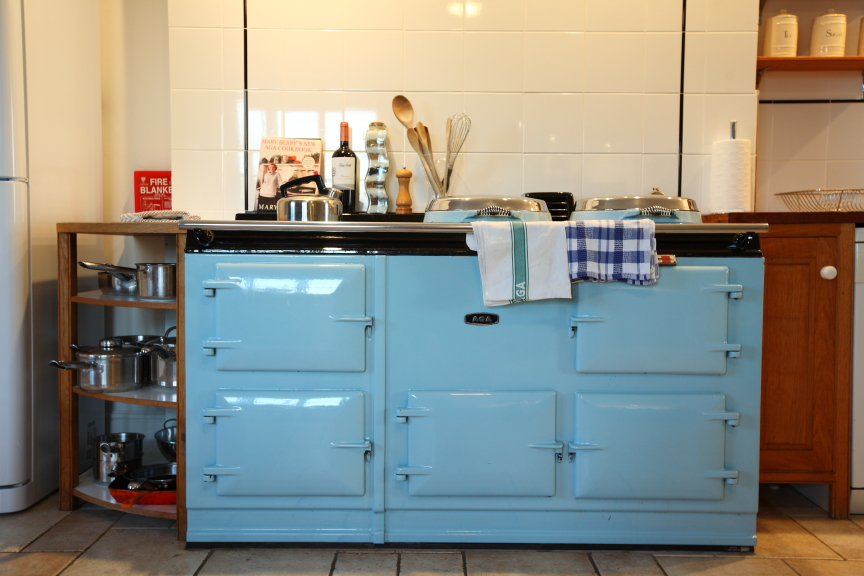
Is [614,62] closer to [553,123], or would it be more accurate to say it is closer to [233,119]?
[553,123]

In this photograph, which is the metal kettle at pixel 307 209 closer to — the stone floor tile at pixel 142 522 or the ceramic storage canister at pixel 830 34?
the stone floor tile at pixel 142 522

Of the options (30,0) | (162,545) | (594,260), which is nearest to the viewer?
(594,260)

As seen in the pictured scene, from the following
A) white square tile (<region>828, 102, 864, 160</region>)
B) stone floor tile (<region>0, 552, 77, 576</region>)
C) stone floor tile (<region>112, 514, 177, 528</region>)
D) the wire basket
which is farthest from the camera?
white square tile (<region>828, 102, 864, 160</region>)

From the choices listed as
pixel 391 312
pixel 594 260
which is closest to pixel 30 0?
pixel 391 312

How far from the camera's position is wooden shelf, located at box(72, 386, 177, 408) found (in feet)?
5.92

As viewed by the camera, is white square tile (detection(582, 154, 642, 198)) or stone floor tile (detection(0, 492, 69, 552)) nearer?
stone floor tile (detection(0, 492, 69, 552))

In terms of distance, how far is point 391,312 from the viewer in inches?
66.1

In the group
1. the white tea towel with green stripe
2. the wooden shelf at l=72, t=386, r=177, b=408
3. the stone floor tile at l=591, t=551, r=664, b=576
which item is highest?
the white tea towel with green stripe

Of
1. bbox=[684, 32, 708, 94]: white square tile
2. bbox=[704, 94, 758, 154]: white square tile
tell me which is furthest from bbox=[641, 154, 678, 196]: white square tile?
bbox=[684, 32, 708, 94]: white square tile

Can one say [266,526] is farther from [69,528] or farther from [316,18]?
[316,18]

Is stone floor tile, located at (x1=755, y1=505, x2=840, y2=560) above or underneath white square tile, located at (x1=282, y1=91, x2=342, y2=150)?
underneath

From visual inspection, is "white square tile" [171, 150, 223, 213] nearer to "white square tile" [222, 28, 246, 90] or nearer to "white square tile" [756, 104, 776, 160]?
"white square tile" [222, 28, 246, 90]

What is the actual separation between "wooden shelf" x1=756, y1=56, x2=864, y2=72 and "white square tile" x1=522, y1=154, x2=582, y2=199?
0.76 m

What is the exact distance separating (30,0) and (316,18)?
2.92 ft
